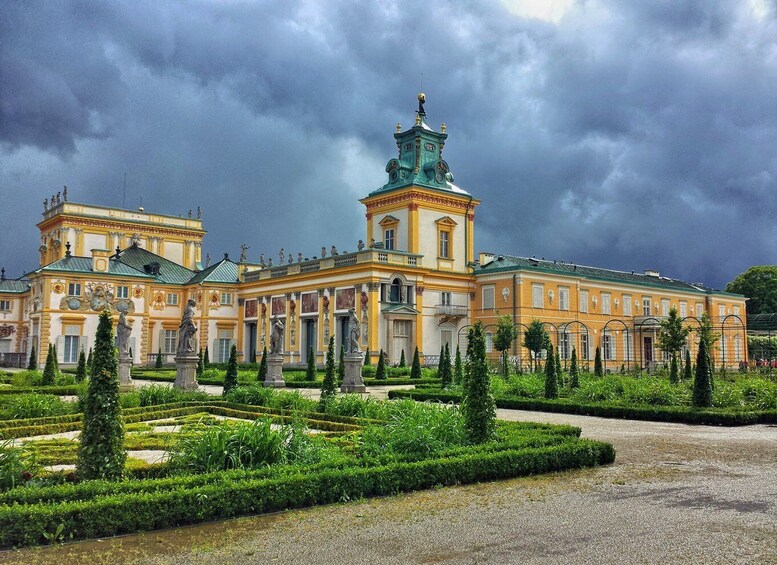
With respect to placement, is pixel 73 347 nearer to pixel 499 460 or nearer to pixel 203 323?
pixel 203 323

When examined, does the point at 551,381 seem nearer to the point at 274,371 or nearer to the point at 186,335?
the point at 274,371

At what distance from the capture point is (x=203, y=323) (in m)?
57.7

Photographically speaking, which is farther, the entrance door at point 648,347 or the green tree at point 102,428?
the entrance door at point 648,347

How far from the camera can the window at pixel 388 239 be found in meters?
52.4

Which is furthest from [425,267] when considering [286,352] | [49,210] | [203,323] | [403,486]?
[403,486]

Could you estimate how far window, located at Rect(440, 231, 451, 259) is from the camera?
171 ft

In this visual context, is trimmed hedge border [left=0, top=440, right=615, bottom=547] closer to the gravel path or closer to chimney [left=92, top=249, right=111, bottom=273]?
the gravel path

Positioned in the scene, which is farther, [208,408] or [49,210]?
[49,210]

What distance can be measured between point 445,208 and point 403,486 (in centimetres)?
4363

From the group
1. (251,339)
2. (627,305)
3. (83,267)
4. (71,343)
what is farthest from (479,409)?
(251,339)

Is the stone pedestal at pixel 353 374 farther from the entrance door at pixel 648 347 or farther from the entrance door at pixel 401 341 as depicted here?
the entrance door at pixel 648 347

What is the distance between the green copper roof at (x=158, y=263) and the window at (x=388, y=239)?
18.7 meters

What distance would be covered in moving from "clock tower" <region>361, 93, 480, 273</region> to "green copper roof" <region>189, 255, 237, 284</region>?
13217 mm

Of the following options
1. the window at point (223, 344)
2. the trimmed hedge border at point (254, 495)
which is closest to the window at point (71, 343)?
the window at point (223, 344)
